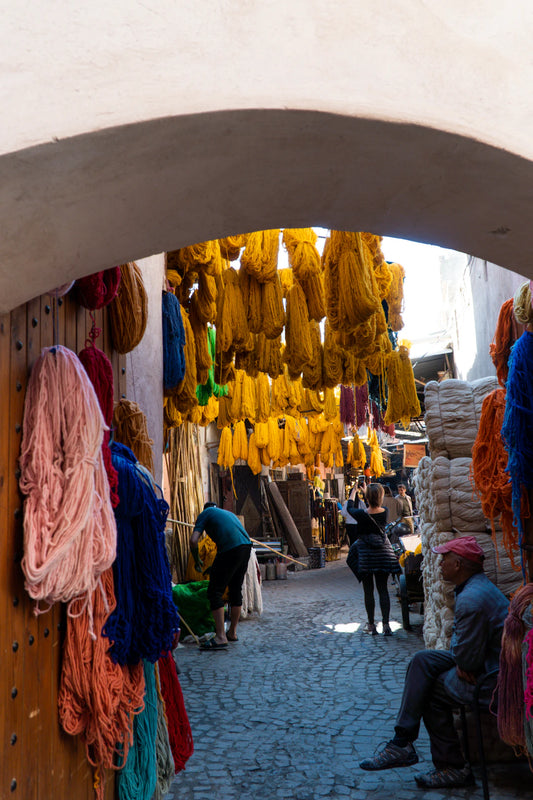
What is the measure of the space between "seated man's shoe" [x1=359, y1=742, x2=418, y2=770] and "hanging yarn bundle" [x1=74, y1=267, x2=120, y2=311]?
293 cm

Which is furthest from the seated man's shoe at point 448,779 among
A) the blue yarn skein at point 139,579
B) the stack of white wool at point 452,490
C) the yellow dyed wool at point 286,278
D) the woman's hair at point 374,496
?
the woman's hair at point 374,496

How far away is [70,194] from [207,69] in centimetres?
43

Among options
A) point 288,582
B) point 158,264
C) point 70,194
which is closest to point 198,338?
point 158,264

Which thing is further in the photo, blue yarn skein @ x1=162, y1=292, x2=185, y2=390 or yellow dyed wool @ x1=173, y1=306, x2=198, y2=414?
yellow dyed wool @ x1=173, y1=306, x2=198, y2=414

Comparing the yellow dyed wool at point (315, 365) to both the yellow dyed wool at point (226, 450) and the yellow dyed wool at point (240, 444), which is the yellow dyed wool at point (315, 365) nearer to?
the yellow dyed wool at point (240, 444)

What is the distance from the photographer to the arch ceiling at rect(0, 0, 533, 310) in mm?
1529

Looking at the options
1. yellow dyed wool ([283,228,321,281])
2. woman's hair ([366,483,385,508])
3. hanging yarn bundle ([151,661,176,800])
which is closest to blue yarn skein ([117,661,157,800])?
hanging yarn bundle ([151,661,176,800])

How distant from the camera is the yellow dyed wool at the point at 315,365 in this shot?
6224mm

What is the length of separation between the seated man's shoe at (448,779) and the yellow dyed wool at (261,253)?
3.63 m

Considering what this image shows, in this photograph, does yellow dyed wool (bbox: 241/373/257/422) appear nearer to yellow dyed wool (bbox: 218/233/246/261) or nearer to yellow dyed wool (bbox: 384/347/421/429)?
yellow dyed wool (bbox: 384/347/421/429)

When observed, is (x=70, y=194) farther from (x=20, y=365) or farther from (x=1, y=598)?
(x=1, y=598)

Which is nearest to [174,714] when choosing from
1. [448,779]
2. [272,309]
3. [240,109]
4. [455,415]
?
[448,779]

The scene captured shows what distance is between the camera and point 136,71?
155cm

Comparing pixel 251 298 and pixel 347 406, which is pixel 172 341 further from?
pixel 347 406
